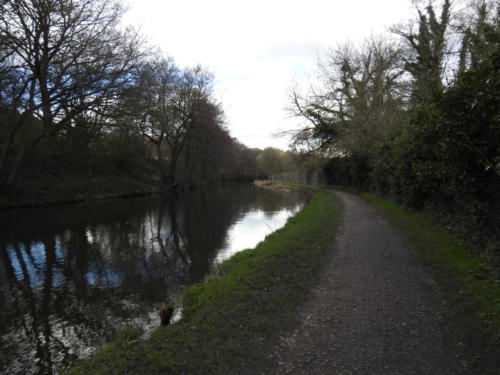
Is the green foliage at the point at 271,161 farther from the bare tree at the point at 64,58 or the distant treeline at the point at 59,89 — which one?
the bare tree at the point at 64,58

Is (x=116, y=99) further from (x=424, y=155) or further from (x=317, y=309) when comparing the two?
(x=317, y=309)

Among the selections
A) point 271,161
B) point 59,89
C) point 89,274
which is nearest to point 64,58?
point 59,89

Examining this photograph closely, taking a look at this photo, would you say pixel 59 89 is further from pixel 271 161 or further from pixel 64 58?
pixel 271 161

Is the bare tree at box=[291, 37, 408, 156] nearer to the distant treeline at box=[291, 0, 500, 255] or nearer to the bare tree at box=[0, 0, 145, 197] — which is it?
the distant treeline at box=[291, 0, 500, 255]

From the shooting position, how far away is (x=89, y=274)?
783cm

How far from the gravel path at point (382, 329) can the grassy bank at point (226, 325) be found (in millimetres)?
313

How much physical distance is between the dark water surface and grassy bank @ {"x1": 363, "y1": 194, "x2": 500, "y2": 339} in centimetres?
459

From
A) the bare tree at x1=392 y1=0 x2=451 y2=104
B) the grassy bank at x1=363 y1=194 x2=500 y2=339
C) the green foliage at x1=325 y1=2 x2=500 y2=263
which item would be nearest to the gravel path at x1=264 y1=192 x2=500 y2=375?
the grassy bank at x1=363 y1=194 x2=500 y2=339

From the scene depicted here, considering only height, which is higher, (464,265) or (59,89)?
(59,89)

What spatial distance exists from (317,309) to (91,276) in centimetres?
566

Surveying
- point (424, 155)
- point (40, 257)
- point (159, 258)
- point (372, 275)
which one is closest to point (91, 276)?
point (159, 258)

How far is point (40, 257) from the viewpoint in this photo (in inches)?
365

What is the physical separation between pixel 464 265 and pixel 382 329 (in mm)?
3095

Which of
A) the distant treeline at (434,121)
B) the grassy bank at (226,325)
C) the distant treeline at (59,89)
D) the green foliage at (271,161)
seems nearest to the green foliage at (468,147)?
the distant treeline at (434,121)
